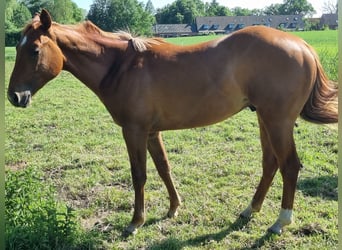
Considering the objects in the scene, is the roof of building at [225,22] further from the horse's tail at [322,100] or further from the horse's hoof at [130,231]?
A: the horse's hoof at [130,231]

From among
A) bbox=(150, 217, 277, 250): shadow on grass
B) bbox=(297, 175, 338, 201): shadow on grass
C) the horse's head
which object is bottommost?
bbox=(150, 217, 277, 250): shadow on grass

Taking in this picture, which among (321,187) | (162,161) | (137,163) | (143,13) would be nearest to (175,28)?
(143,13)

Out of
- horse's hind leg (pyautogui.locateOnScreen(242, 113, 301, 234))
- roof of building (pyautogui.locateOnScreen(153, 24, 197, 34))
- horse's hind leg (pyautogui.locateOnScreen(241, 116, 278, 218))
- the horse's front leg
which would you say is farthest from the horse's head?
roof of building (pyautogui.locateOnScreen(153, 24, 197, 34))

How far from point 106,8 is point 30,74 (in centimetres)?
614

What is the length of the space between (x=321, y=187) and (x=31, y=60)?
11.0ft

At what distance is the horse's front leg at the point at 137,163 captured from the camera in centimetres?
329

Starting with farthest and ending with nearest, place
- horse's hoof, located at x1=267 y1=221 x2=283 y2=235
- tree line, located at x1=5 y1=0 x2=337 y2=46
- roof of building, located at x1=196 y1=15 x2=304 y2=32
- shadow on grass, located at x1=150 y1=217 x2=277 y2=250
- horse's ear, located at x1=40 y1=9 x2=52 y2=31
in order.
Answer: roof of building, located at x1=196 y1=15 x2=304 y2=32 < tree line, located at x1=5 y1=0 x2=337 y2=46 < horse's hoof, located at x1=267 y1=221 x2=283 y2=235 < shadow on grass, located at x1=150 y1=217 x2=277 y2=250 < horse's ear, located at x1=40 y1=9 x2=52 y2=31

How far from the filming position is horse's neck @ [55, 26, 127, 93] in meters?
3.25

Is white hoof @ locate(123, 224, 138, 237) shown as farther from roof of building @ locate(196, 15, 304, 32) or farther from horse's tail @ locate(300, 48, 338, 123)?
roof of building @ locate(196, 15, 304, 32)

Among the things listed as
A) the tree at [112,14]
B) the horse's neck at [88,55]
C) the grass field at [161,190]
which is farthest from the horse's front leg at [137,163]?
the tree at [112,14]

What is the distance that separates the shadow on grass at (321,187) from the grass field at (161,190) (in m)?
0.01

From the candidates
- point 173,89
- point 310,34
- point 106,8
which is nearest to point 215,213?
point 173,89

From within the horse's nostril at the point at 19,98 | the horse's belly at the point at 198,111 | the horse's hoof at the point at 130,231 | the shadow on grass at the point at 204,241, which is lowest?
the horse's hoof at the point at 130,231

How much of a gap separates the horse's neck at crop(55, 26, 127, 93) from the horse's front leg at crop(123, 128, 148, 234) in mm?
563
